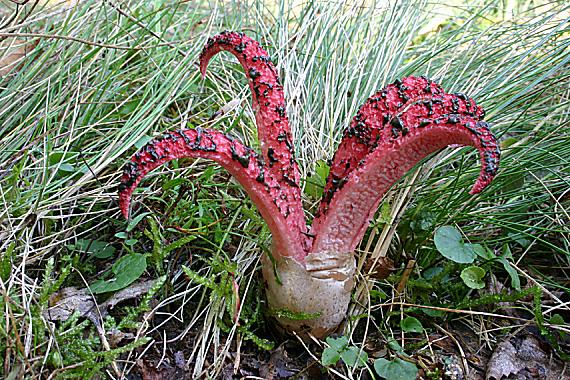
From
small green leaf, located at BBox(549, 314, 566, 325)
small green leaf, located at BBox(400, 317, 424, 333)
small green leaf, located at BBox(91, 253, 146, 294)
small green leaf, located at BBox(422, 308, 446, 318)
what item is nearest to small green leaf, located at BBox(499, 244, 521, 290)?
small green leaf, located at BBox(549, 314, 566, 325)

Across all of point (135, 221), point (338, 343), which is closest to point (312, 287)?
point (338, 343)

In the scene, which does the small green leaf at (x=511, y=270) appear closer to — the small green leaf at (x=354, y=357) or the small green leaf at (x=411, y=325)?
the small green leaf at (x=411, y=325)

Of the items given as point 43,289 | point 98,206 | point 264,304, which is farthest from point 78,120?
point 264,304

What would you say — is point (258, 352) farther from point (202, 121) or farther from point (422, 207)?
point (202, 121)

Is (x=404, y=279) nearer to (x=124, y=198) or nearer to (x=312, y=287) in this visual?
(x=312, y=287)

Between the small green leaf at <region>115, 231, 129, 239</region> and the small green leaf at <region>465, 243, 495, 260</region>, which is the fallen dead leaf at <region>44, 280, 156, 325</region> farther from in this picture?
the small green leaf at <region>465, 243, 495, 260</region>
